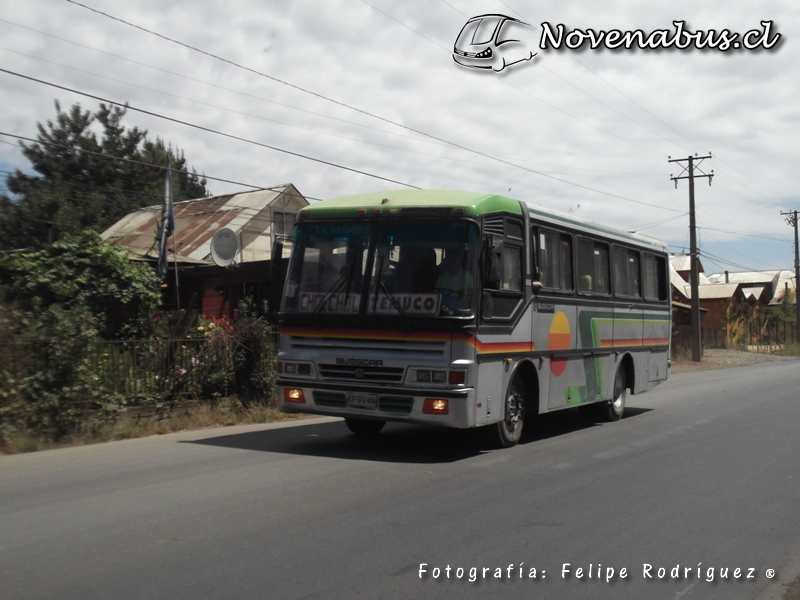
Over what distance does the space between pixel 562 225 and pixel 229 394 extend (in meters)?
6.33

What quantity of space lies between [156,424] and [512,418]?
18.0ft

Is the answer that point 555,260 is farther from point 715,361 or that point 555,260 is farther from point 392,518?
point 715,361

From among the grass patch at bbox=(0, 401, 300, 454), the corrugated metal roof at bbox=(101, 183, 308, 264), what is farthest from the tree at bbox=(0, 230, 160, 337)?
the corrugated metal roof at bbox=(101, 183, 308, 264)

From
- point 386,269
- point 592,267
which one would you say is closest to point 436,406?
point 386,269

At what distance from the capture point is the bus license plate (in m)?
9.73

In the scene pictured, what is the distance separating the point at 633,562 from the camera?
19.5ft

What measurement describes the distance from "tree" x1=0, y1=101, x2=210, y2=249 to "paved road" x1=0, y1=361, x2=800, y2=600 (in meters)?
Answer: 35.3

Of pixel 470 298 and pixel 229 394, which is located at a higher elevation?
pixel 470 298

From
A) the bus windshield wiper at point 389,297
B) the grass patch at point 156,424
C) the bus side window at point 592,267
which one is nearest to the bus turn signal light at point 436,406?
the bus windshield wiper at point 389,297

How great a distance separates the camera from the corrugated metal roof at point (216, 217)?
35375 millimetres

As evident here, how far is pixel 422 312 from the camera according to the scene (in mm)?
9633

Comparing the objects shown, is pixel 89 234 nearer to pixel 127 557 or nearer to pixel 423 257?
pixel 423 257

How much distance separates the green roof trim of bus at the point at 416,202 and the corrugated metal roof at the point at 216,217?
78.8 ft

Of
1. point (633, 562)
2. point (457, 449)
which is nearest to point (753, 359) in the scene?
point (457, 449)
